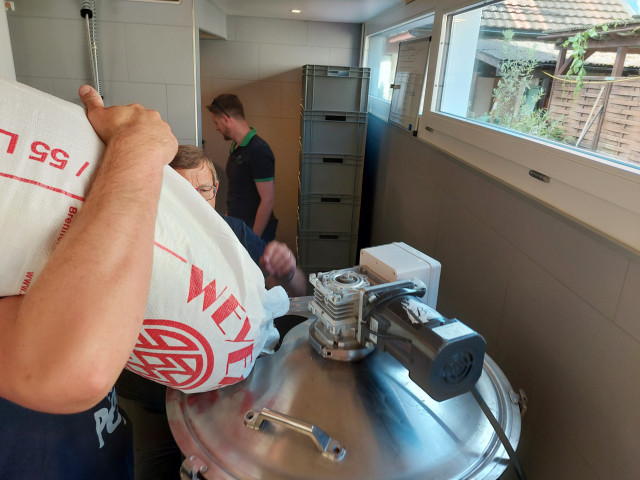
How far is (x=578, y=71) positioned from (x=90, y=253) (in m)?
1.16

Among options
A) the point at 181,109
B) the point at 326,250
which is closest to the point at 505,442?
the point at 181,109

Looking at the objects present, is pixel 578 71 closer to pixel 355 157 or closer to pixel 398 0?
pixel 398 0

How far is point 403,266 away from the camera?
935 mm

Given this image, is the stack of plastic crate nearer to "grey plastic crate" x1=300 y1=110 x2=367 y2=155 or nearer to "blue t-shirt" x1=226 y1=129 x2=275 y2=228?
"grey plastic crate" x1=300 y1=110 x2=367 y2=155

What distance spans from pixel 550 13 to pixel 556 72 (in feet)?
0.59

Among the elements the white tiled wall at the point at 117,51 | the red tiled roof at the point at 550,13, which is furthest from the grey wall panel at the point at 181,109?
the red tiled roof at the point at 550,13

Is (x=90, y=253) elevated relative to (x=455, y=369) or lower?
elevated

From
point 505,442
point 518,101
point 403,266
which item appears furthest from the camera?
point 518,101

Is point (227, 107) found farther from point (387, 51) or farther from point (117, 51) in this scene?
point (387, 51)

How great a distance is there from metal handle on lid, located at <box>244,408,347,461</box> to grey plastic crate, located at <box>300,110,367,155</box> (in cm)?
237

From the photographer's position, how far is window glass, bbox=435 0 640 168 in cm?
94

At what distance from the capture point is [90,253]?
0.47 m

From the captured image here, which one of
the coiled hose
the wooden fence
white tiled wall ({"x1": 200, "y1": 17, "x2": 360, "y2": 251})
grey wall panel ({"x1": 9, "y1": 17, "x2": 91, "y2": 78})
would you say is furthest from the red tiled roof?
white tiled wall ({"x1": 200, "y1": 17, "x2": 360, "y2": 251})

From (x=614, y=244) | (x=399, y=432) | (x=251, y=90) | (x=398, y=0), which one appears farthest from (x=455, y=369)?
(x=251, y=90)
